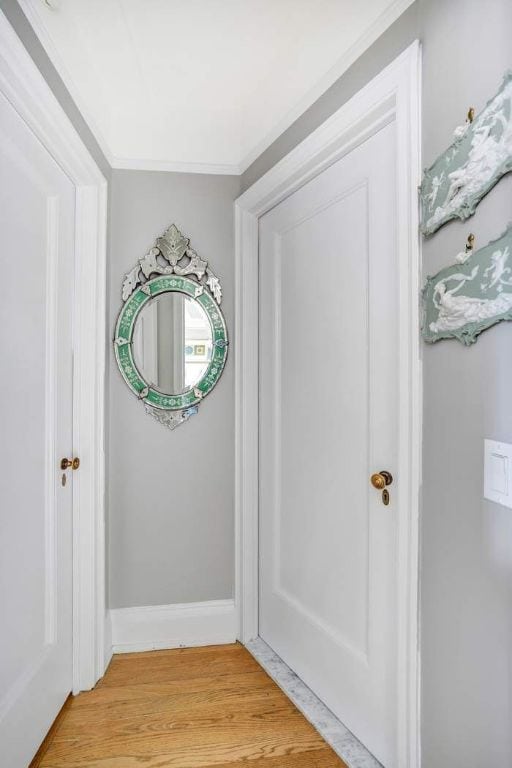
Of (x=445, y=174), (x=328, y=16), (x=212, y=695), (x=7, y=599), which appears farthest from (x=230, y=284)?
(x=212, y=695)

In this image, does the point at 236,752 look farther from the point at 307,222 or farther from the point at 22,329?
the point at 307,222

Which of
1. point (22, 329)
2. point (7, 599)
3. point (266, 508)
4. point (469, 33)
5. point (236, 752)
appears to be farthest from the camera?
point (266, 508)

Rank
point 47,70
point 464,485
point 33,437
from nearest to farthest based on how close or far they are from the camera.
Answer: point 464,485
point 47,70
point 33,437

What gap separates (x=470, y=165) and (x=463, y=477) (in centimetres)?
68

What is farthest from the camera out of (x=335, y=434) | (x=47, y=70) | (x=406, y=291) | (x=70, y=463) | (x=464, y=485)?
(x=70, y=463)

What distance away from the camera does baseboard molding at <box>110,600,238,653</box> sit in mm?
2248

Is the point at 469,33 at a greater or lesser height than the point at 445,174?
greater

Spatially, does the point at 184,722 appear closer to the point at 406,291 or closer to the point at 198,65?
the point at 406,291

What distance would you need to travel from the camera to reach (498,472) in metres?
1.00

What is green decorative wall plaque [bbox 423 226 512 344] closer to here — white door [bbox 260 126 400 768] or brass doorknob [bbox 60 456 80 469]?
white door [bbox 260 126 400 768]

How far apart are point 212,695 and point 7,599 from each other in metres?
0.98

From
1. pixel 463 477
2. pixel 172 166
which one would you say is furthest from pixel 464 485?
pixel 172 166

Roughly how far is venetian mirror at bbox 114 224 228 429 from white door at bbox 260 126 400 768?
0.84 ft

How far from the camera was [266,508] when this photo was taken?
7.39 ft
